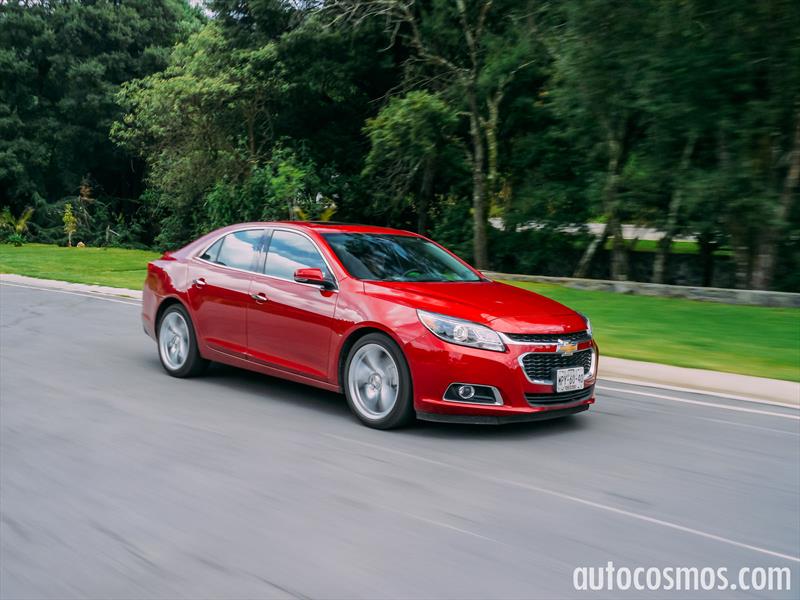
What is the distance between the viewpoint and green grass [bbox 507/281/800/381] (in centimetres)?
1016

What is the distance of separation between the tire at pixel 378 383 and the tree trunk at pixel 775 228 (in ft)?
40.2

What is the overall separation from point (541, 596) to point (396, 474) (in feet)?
6.05

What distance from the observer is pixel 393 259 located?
767 cm

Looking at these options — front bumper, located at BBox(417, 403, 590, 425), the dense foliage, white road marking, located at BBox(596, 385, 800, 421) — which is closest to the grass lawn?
white road marking, located at BBox(596, 385, 800, 421)

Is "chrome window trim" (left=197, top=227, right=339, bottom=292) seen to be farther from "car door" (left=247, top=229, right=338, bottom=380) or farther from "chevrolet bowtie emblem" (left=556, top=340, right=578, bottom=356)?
"chevrolet bowtie emblem" (left=556, top=340, right=578, bottom=356)

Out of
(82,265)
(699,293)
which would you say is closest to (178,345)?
(699,293)

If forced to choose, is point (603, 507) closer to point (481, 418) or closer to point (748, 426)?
point (481, 418)

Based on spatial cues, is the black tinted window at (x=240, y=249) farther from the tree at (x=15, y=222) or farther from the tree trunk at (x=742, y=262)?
the tree at (x=15, y=222)

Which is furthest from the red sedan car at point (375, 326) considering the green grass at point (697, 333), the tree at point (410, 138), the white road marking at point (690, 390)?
the tree at point (410, 138)

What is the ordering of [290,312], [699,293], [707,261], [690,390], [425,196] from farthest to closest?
[425,196] → [707,261] → [699,293] → [690,390] → [290,312]

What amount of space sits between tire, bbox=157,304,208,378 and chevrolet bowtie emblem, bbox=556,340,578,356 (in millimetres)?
3573

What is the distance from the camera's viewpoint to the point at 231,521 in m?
4.57

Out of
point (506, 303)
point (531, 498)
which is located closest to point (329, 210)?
point (506, 303)

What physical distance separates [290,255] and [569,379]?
8.81 ft
